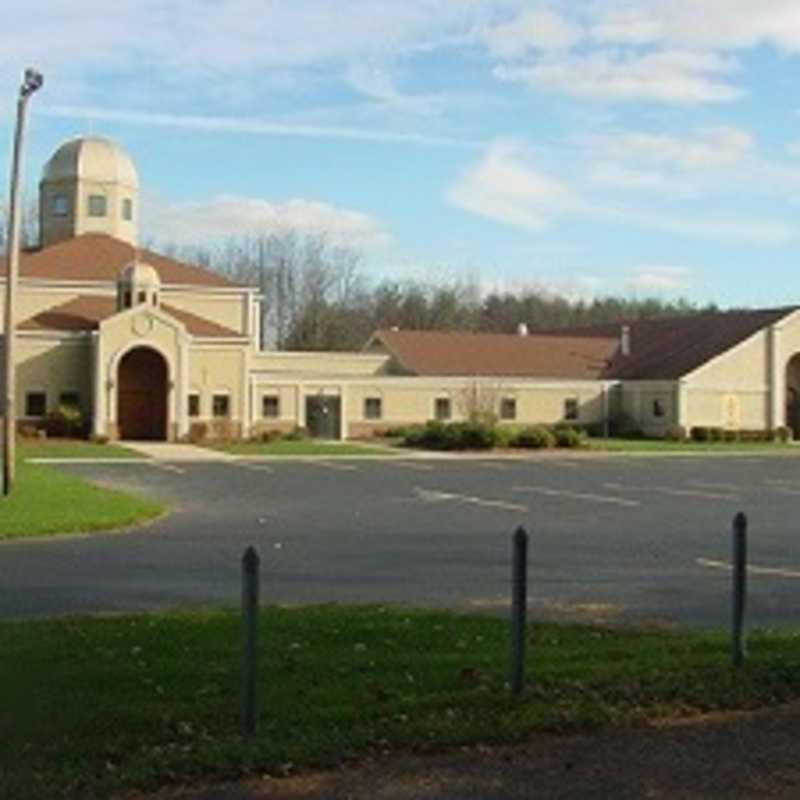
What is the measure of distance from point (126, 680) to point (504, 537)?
39.9 feet

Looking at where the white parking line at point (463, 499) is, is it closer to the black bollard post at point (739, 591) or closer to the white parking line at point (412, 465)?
the white parking line at point (412, 465)

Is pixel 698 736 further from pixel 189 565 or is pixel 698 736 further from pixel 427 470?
pixel 427 470

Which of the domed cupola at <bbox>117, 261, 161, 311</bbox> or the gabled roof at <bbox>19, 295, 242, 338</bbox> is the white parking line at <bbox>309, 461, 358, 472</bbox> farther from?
the domed cupola at <bbox>117, 261, 161, 311</bbox>

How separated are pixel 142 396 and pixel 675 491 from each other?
31.4 metres

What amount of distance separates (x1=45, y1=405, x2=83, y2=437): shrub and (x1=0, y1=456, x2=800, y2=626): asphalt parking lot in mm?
20712

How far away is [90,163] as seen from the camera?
223 ft

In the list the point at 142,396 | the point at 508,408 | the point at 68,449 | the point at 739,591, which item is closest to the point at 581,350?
the point at 508,408

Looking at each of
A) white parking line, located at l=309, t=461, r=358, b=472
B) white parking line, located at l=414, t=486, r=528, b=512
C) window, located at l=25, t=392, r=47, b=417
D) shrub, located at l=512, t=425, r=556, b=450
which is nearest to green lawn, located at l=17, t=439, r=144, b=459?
window, located at l=25, t=392, r=47, b=417

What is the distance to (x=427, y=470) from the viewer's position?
135 ft

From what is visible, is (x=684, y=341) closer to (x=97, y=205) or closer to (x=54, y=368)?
(x=97, y=205)

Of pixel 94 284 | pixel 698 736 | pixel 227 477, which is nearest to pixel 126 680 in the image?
pixel 698 736

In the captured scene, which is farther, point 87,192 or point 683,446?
point 87,192

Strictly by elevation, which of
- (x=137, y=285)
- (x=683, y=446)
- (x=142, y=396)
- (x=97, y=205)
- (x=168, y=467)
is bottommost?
(x=168, y=467)

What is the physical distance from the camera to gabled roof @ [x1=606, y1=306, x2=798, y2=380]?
67.3m
